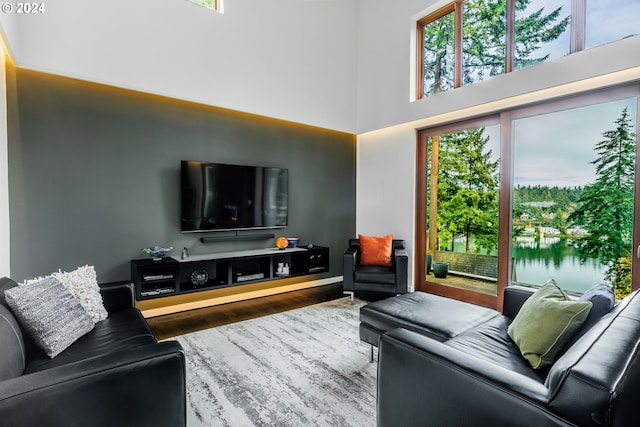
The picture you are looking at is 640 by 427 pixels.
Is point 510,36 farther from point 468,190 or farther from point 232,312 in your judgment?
point 232,312

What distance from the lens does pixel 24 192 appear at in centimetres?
289

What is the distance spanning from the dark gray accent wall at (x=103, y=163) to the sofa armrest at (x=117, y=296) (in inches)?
46.2

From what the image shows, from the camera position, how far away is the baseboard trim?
3.59 meters

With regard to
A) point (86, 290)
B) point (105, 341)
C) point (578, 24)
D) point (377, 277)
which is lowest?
point (377, 277)

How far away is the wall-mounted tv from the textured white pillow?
152 centimetres

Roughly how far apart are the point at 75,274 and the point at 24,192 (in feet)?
4.83

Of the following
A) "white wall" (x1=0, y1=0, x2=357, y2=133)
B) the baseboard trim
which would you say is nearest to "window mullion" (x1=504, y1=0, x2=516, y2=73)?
"white wall" (x1=0, y1=0, x2=357, y2=133)

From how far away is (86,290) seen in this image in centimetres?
208

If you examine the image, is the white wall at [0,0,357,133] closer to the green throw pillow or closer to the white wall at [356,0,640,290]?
the white wall at [356,0,640,290]

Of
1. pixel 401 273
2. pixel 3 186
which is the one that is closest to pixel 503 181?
pixel 401 273

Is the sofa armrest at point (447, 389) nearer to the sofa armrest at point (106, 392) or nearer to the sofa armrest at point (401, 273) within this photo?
the sofa armrest at point (106, 392)

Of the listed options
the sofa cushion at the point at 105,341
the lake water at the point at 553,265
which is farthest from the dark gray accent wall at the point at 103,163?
the lake water at the point at 553,265

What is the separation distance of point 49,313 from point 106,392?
845mm

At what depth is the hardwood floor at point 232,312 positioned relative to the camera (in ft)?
10.6
